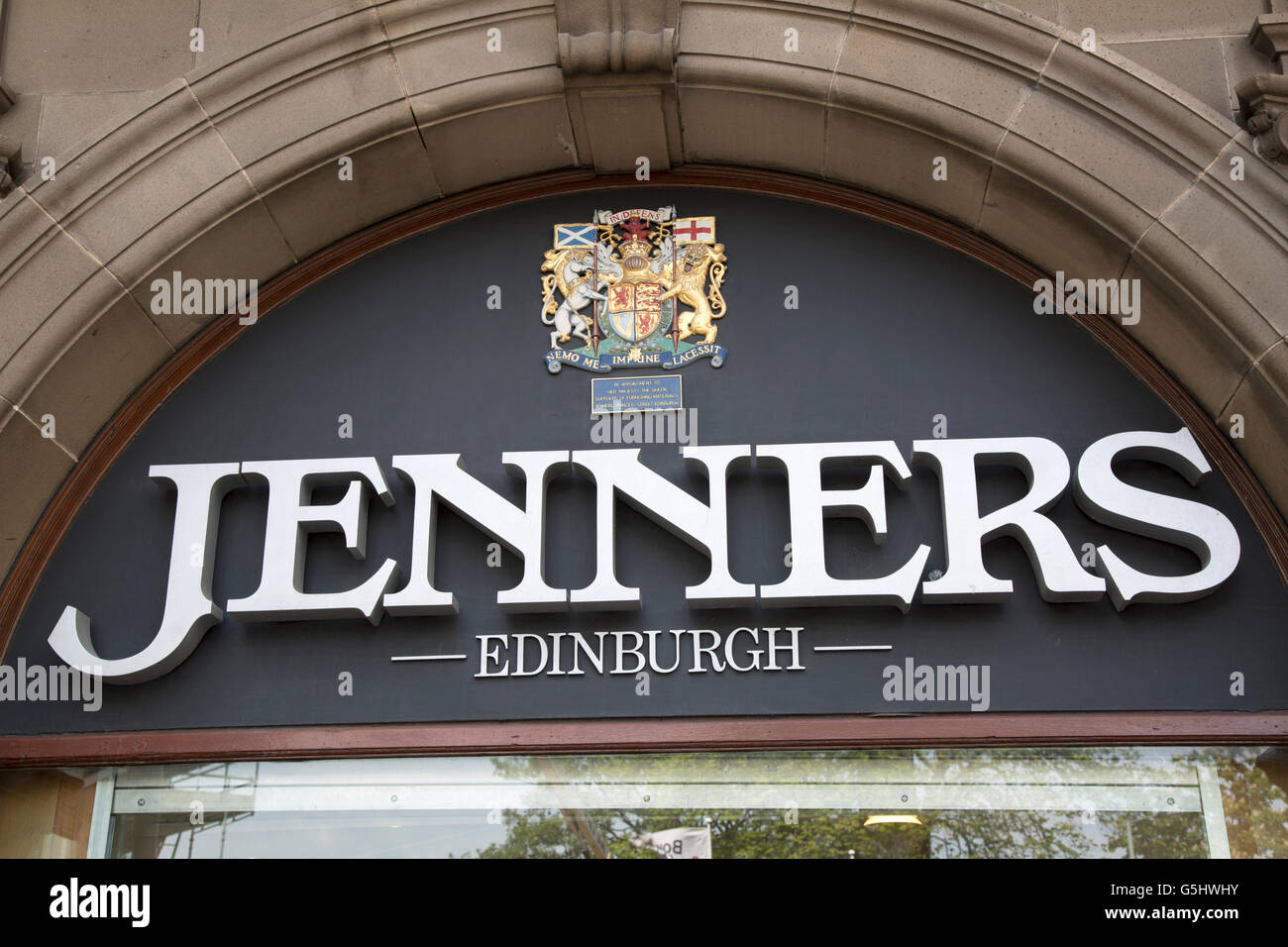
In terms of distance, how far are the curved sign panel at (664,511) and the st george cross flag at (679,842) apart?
0.55 meters

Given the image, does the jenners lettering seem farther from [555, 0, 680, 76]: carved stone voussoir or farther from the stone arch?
[555, 0, 680, 76]: carved stone voussoir

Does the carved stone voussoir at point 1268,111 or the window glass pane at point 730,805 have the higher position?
the carved stone voussoir at point 1268,111

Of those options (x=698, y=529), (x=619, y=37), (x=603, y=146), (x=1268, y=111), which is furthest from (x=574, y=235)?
(x=1268, y=111)

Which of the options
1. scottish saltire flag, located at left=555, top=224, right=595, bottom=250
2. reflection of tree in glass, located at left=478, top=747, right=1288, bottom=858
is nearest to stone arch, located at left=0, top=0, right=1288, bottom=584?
scottish saltire flag, located at left=555, top=224, right=595, bottom=250

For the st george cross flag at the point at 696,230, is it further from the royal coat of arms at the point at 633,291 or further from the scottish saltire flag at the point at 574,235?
the scottish saltire flag at the point at 574,235

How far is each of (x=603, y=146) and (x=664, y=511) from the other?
2058 mm

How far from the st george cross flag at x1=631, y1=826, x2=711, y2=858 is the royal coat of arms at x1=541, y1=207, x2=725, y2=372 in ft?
7.35

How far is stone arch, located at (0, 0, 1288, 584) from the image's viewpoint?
6.21 metres

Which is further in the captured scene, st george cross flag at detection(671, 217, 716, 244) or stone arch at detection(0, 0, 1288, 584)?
st george cross flag at detection(671, 217, 716, 244)

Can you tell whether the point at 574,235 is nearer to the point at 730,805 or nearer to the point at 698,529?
the point at 698,529

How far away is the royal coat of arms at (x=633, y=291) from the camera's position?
6.72 m

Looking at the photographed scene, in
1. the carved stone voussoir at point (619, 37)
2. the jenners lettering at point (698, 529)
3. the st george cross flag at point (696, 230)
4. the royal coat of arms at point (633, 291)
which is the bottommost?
the jenners lettering at point (698, 529)

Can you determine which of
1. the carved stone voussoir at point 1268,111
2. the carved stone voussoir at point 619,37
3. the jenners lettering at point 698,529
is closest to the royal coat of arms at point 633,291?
the jenners lettering at point 698,529

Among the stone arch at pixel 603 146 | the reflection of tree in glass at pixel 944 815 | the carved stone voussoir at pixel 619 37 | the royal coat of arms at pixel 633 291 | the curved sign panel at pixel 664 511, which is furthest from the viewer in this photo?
the royal coat of arms at pixel 633 291
